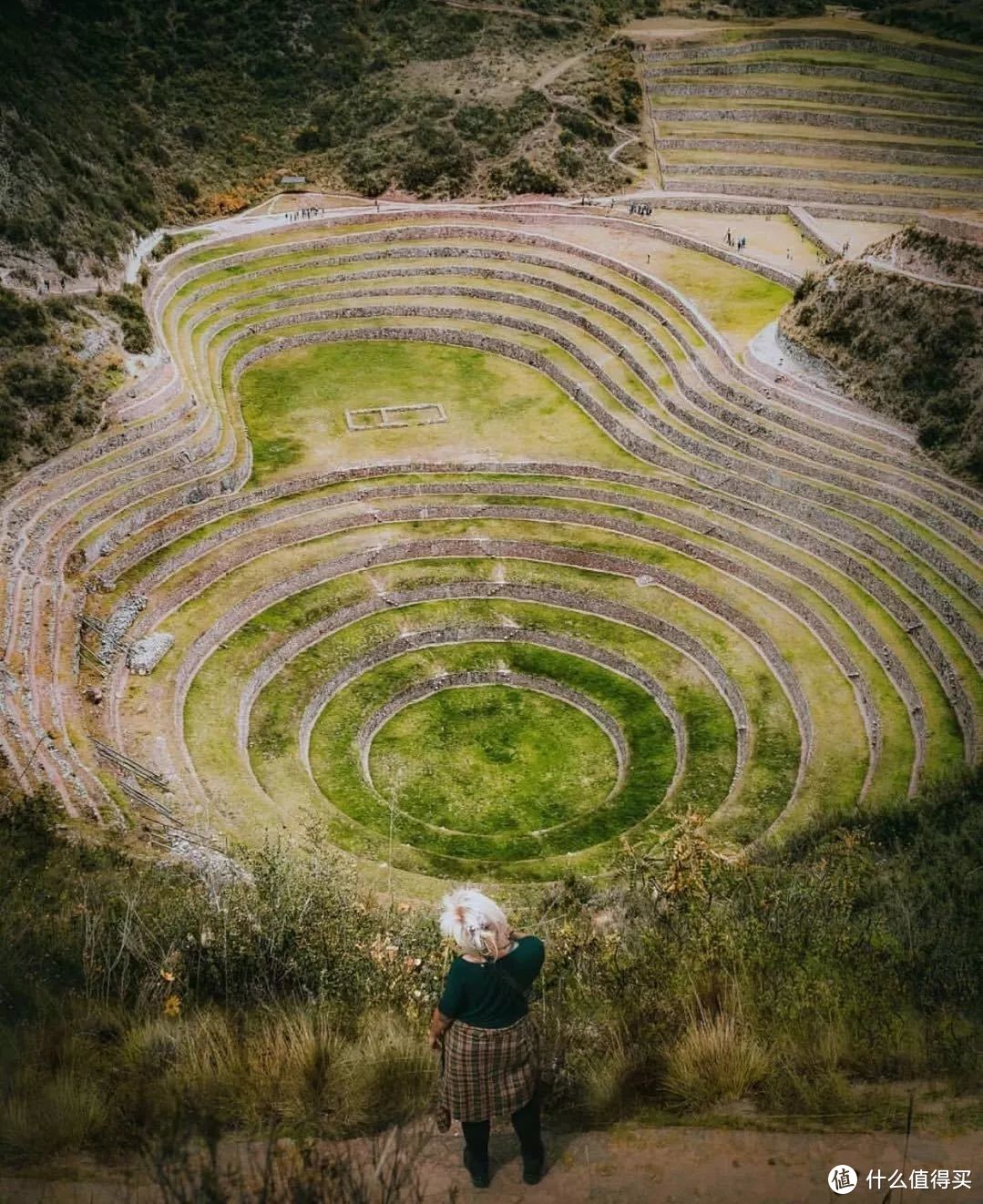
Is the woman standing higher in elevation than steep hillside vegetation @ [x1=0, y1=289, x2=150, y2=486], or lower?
lower

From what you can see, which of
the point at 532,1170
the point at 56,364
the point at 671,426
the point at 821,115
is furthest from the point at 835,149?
the point at 532,1170

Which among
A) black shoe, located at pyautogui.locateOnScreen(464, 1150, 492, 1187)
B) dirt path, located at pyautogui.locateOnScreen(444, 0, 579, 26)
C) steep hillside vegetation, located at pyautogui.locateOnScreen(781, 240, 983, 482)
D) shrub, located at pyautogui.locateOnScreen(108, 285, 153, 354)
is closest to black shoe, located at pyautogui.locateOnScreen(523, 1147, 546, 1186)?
black shoe, located at pyautogui.locateOnScreen(464, 1150, 492, 1187)

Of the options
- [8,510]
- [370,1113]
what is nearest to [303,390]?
[8,510]

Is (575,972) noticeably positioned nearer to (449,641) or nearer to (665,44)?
(449,641)

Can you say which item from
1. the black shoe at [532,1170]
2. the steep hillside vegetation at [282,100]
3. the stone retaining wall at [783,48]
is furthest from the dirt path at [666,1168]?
the stone retaining wall at [783,48]

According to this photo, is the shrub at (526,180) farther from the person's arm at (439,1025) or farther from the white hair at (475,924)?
the person's arm at (439,1025)

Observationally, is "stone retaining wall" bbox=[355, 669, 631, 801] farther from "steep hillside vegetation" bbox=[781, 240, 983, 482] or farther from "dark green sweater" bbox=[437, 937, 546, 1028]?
"dark green sweater" bbox=[437, 937, 546, 1028]

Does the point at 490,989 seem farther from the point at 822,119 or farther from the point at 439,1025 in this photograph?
the point at 822,119
